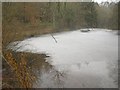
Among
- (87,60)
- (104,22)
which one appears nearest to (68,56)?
(87,60)

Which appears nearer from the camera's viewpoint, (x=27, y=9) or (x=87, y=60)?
(x=87, y=60)

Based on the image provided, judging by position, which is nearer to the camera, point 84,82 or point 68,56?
point 84,82

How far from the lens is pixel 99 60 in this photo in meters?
10.8

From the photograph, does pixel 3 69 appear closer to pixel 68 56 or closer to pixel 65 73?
pixel 65 73

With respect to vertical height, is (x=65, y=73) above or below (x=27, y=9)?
below

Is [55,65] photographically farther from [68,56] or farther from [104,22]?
[104,22]

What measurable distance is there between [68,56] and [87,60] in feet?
4.43

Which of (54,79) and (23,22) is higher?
(23,22)

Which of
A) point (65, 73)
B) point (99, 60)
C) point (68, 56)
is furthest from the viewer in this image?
point (68, 56)

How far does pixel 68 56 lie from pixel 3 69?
466cm

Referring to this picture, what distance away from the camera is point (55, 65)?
9867 mm

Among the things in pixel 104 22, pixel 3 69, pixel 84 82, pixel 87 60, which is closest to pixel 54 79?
pixel 84 82

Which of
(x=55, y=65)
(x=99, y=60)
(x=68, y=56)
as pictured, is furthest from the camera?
(x=68, y=56)

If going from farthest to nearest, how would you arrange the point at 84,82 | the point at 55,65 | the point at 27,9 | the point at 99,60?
the point at 27,9
the point at 99,60
the point at 55,65
the point at 84,82
